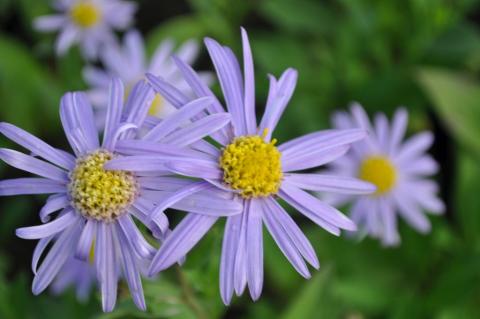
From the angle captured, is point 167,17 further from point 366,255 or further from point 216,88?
point 366,255

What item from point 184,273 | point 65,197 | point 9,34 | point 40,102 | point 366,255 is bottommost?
point 184,273

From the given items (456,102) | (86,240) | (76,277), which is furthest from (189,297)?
(456,102)

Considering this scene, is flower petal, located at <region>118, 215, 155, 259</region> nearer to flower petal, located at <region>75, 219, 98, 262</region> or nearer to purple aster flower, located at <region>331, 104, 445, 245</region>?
flower petal, located at <region>75, 219, 98, 262</region>

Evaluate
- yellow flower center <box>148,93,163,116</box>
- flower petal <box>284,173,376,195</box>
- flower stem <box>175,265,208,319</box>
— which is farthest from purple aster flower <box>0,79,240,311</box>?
yellow flower center <box>148,93,163,116</box>

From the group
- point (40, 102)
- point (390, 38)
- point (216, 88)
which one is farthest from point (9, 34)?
point (390, 38)

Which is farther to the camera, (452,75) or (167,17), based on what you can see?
(167,17)

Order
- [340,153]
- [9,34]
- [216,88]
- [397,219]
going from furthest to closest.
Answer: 1. [9,34]
2. [397,219]
3. [216,88]
4. [340,153]

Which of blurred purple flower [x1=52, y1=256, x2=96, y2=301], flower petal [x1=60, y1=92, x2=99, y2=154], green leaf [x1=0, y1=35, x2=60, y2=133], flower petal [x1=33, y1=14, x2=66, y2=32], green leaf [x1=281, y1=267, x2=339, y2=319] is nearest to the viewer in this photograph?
flower petal [x1=60, y1=92, x2=99, y2=154]
